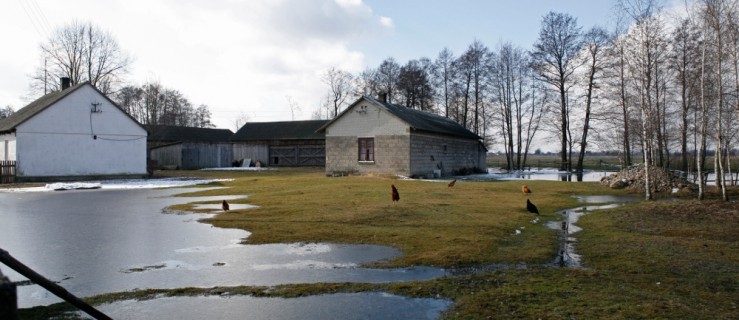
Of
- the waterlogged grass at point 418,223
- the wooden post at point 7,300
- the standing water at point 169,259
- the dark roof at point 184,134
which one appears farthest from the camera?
the dark roof at point 184,134

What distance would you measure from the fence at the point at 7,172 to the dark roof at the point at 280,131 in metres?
29.5

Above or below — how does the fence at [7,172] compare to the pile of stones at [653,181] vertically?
above

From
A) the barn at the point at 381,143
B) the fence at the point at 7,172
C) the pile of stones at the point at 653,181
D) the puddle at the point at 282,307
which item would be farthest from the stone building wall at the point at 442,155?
the puddle at the point at 282,307

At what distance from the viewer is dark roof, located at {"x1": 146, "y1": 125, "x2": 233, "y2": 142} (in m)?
62.4

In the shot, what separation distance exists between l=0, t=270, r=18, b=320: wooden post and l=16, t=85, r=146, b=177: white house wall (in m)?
36.8

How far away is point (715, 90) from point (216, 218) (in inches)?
797

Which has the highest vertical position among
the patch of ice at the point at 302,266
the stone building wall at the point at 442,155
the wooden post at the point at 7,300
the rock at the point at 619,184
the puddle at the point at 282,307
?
the stone building wall at the point at 442,155

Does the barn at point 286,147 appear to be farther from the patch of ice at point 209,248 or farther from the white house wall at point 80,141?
the patch of ice at point 209,248

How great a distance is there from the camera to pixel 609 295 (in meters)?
6.92

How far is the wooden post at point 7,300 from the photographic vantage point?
2.87m

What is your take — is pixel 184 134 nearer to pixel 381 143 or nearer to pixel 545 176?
pixel 381 143

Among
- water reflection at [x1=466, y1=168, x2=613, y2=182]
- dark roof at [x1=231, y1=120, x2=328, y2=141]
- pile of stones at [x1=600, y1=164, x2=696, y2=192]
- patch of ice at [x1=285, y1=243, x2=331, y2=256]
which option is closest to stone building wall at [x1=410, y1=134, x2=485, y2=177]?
water reflection at [x1=466, y1=168, x2=613, y2=182]

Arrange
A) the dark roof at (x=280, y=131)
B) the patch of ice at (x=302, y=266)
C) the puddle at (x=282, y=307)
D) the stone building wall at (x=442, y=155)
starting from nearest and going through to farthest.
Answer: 1. the puddle at (x=282, y=307)
2. the patch of ice at (x=302, y=266)
3. the stone building wall at (x=442, y=155)
4. the dark roof at (x=280, y=131)

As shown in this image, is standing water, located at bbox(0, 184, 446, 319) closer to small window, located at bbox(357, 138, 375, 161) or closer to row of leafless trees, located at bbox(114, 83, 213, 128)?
small window, located at bbox(357, 138, 375, 161)
